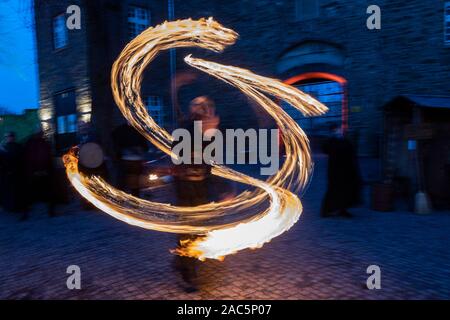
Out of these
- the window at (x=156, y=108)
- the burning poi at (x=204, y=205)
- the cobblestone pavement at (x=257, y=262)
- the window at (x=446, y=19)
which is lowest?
the cobblestone pavement at (x=257, y=262)

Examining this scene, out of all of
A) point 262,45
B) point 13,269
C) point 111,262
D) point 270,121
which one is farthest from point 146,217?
point 262,45

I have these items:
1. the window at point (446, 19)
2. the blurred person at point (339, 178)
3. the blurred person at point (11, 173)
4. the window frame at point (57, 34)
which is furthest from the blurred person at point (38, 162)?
the window frame at point (57, 34)

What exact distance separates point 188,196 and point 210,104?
3.61ft

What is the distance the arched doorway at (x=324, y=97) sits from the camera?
1288 cm

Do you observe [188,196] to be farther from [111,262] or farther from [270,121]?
[270,121]

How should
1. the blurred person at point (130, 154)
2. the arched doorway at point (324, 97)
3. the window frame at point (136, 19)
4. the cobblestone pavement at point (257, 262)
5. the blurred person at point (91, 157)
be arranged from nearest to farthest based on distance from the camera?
the cobblestone pavement at point (257, 262) < the blurred person at point (130, 154) < the blurred person at point (91, 157) < the arched doorway at point (324, 97) < the window frame at point (136, 19)

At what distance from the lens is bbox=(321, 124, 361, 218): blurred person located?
7.50 metres

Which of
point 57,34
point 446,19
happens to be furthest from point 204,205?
point 57,34

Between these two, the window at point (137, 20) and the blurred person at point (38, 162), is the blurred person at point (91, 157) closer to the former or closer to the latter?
the blurred person at point (38, 162)

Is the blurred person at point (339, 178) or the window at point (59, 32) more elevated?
the window at point (59, 32)

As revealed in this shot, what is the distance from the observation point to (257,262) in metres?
4.95

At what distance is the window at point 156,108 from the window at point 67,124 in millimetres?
3850

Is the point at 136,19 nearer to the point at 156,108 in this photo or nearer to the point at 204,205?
the point at 156,108

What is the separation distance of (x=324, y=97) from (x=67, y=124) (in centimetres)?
1327
